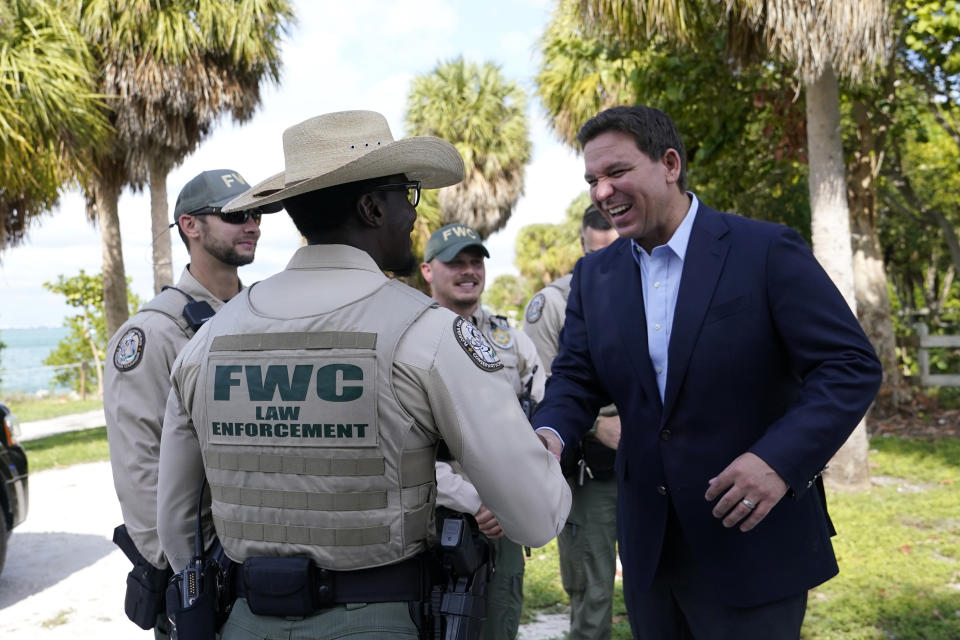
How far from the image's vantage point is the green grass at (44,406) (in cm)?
1880

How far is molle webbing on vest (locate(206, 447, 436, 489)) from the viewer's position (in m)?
1.77

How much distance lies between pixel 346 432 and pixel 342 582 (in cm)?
35

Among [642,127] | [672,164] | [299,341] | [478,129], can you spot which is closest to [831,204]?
[672,164]

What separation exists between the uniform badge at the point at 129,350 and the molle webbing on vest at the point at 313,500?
1.08 m

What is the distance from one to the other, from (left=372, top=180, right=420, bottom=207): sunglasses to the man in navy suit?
2.18ft

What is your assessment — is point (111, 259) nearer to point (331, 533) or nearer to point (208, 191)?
point (208, 191)

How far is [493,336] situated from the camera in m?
3.90

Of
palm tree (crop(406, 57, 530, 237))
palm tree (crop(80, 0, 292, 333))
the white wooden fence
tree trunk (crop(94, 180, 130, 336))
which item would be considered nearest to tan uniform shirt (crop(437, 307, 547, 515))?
palm tree (crop(80, 0, 292, 333))

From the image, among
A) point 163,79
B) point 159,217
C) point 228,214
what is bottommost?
point 228,214

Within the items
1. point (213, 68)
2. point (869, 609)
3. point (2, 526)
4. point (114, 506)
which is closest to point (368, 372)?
point (869, 609)

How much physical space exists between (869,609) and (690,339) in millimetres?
3459

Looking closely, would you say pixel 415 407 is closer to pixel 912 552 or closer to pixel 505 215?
pixel 912 552

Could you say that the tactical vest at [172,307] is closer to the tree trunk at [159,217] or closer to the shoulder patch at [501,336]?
the shoulder patch at [501,336]

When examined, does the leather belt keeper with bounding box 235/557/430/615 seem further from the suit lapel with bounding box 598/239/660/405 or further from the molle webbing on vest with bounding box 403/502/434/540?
the suit lapel with bounding box 598/239/660/405
